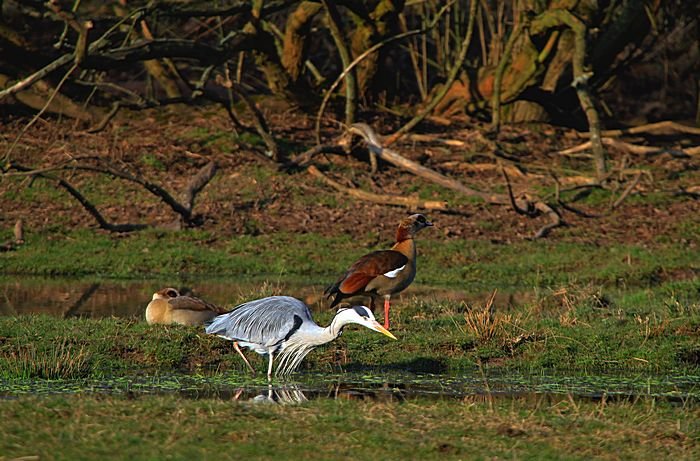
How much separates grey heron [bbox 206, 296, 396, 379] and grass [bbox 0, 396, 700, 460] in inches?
53.4

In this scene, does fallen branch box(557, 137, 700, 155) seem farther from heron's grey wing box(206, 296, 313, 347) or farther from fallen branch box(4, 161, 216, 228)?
heron's grey wing box(206, 296, 313, 347)

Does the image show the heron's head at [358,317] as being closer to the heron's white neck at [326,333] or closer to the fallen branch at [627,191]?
the heron's white neck at [326,333]

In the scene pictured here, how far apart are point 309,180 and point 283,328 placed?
1138 cm

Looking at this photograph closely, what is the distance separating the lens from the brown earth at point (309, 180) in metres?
19.2

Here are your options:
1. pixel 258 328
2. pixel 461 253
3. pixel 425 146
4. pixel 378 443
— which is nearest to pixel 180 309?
pixel 258 328

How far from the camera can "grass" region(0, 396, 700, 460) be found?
6.90 meters

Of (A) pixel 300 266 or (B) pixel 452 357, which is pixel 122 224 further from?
(B) pixel 452 357

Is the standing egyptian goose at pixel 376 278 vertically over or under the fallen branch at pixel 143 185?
over

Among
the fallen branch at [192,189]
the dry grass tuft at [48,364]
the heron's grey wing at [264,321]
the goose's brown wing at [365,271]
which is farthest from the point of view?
the fallen branch at [192,189]

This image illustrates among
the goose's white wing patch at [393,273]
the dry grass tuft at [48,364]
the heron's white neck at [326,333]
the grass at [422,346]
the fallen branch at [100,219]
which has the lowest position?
the fallen branch at [100,219]

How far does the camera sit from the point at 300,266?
16906 mm

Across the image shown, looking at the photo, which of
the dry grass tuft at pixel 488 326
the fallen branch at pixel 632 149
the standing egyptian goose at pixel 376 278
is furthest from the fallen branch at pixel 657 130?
the dry grass tuft at pixel 488 326

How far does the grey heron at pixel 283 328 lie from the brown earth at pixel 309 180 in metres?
8.41

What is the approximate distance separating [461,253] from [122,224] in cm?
537
